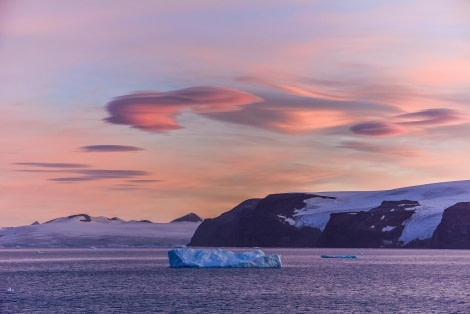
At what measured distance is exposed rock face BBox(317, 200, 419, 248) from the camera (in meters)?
174

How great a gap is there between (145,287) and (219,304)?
15.9 metres

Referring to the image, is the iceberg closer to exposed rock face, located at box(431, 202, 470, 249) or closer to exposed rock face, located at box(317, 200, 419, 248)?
exposed rock face, located at box(431, 202, 470, 249)

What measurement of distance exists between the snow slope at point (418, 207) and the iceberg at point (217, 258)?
8320 centimetres

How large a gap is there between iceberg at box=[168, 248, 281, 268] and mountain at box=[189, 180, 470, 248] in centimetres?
8087

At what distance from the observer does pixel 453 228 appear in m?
162

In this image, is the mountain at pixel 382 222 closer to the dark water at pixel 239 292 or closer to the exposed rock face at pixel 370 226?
the exposed rock face at pixel 370 226

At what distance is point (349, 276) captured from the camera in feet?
267

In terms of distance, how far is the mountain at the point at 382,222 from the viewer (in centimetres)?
16400

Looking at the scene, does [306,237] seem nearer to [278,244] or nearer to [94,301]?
[278,244]

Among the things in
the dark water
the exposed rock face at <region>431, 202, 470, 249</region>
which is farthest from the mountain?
the dark water

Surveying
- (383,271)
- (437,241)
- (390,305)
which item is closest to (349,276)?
(383,271)

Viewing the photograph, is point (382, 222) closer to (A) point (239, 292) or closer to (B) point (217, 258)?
(B) point (217, 258)

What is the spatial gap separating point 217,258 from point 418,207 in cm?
9435

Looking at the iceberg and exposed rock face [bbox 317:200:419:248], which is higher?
exposed rock face [bbox 317:200:419:248]
